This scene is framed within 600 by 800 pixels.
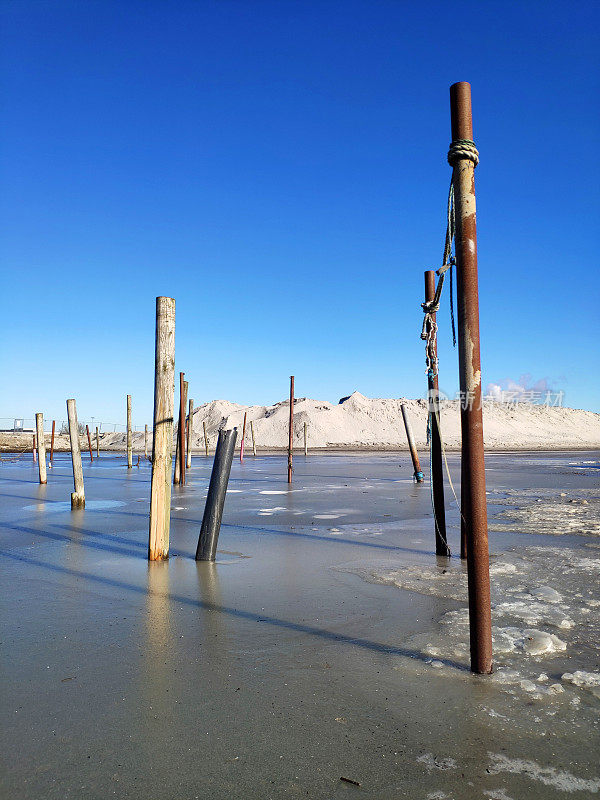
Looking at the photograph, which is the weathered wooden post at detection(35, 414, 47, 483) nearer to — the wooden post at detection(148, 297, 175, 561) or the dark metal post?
the wooden post at detection(148, 297, 175, 561)

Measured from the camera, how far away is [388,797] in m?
1.94

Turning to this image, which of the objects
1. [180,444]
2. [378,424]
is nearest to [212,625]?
[180,444]

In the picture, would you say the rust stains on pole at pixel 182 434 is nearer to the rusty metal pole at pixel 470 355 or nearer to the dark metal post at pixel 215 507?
the dark metal post at pixel 215 507

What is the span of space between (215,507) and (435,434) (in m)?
2.40

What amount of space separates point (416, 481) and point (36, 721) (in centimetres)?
1424

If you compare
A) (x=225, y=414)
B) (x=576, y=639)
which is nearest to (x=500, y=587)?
(x=576, y=639)

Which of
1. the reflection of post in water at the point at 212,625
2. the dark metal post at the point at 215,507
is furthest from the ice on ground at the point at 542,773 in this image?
the dark metal post at the point at 215,507

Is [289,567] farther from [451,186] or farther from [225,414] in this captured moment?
[225,414]

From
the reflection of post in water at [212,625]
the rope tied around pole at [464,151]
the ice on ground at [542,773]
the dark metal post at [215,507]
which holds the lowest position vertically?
the reflection of post in water at [212,625]

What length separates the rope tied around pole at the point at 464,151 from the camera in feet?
10.1

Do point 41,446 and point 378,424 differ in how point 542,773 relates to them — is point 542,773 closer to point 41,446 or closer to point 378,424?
point 41,446

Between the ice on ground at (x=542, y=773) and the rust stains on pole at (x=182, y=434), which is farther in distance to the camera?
the rust stains on pole at (x=182, y=434)

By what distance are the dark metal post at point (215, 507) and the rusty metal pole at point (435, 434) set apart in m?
2.10

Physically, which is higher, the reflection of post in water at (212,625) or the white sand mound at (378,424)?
the white sand mound at (378,424)
